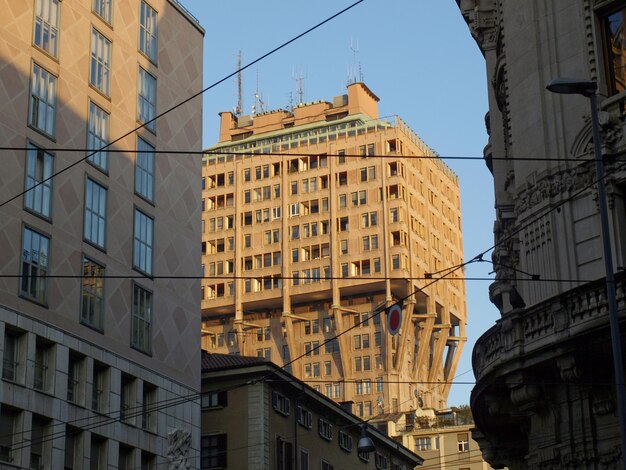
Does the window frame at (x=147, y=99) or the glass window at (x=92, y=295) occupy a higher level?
the window frame at (x=147, y=99)

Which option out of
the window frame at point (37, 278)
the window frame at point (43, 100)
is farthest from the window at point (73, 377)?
the window frame at point (43, 100)

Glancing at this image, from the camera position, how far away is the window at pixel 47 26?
60.0 m

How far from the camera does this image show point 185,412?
65.4m

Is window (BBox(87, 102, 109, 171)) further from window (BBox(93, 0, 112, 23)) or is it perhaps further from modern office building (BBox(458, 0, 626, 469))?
modern office building (BBox(458, 0, 626, 469))

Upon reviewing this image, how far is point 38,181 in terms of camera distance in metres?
57.8

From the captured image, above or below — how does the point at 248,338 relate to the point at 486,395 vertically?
above

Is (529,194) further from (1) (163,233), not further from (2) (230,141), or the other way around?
(2) (230,141)

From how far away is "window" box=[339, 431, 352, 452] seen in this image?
82.9 m

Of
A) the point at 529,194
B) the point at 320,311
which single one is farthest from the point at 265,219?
the point at 529,194

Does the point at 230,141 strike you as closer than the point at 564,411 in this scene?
No

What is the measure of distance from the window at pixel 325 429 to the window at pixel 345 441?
6.15 ft

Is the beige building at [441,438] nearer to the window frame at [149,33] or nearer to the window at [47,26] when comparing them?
the window frame at [149,33]

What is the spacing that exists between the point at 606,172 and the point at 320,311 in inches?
5014

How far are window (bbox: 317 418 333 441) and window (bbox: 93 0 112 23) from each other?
27.8 m
